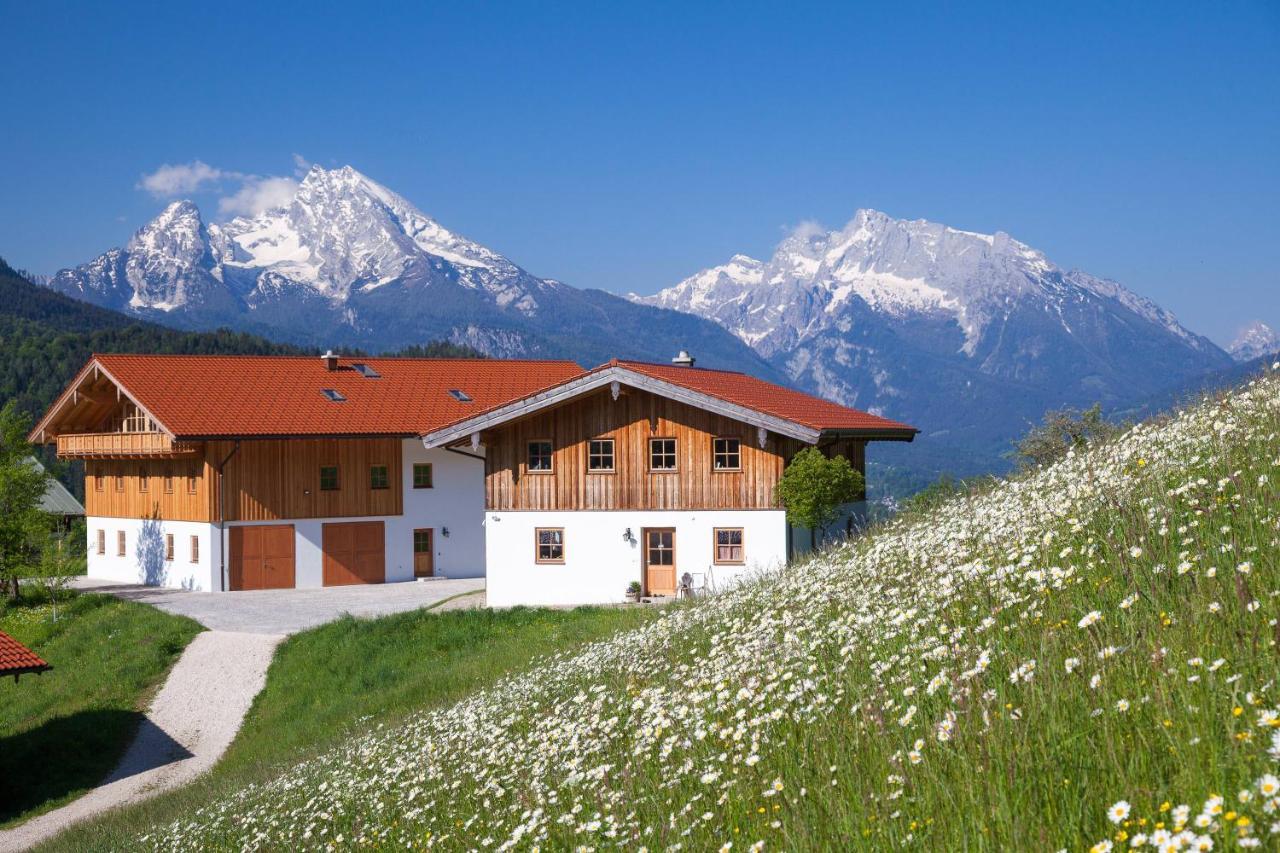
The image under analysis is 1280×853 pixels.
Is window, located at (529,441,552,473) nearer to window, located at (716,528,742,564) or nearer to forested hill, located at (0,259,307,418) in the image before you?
window, located at (716,528,742,564)

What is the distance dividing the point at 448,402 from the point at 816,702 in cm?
3995

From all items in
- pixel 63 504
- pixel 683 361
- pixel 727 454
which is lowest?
pixel 63 504

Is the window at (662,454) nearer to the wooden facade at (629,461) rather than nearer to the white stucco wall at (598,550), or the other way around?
→ the wooden facade at (629,461)

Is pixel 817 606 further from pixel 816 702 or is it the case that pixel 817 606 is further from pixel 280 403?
pixel 280 403

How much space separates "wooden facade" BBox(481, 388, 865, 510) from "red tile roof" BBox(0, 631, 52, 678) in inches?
500

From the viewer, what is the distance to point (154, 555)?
146 ft

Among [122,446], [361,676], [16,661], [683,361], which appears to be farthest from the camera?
Result: [122,446]

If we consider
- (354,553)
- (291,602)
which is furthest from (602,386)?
(354,553)

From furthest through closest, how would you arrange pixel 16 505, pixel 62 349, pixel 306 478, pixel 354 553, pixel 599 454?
1. pixel 62 349
2. pixel 354 553
3. pixel 306 478
4. pixel 16 505
5. pixel 599 454

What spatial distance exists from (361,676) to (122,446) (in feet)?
74.5

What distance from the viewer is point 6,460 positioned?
42562 millimetres

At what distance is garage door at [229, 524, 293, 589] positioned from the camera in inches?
1608

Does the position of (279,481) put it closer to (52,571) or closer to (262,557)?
(262,557)

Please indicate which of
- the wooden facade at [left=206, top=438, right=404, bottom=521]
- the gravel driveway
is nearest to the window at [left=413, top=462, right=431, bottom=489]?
the wooden facade at [left=206, top=438, right=404, bottom=521]
